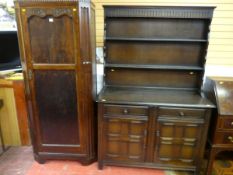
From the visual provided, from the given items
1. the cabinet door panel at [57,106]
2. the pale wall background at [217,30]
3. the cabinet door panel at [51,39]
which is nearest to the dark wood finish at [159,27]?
the pale wall background at [217,30]

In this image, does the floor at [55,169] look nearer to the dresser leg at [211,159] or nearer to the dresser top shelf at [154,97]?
the dresser leg at [211,159]

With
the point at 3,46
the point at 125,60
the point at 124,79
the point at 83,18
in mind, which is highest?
the point at 83,18

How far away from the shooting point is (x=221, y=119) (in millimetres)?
1674

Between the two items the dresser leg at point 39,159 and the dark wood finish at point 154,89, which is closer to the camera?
the dark wood finish at point 154,89

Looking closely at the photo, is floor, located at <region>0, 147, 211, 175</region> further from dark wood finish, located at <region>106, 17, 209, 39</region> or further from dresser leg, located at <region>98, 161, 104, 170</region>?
dark wood finish, located at <region>106, 17, 209, 39</region>

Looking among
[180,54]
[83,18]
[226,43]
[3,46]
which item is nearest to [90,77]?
[83,18]

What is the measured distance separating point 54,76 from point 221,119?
1.64 meters

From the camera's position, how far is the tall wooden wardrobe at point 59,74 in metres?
1.61

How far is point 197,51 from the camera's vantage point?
2.05m

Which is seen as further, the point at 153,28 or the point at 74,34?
the point at 153,28

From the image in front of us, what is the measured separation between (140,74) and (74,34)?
92 cm

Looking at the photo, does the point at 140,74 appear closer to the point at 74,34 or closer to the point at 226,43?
the point at 74,34

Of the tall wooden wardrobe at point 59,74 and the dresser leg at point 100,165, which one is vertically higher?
the tall wooden wardrobe at point 59,74

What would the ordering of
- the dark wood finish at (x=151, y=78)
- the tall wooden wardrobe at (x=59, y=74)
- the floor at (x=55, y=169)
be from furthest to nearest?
1. the dark wood finish at (x=151, y=78)
2. the floor at (x=55, y=169)
3. the tall wooden wardrobe at (x=59, y=74)
